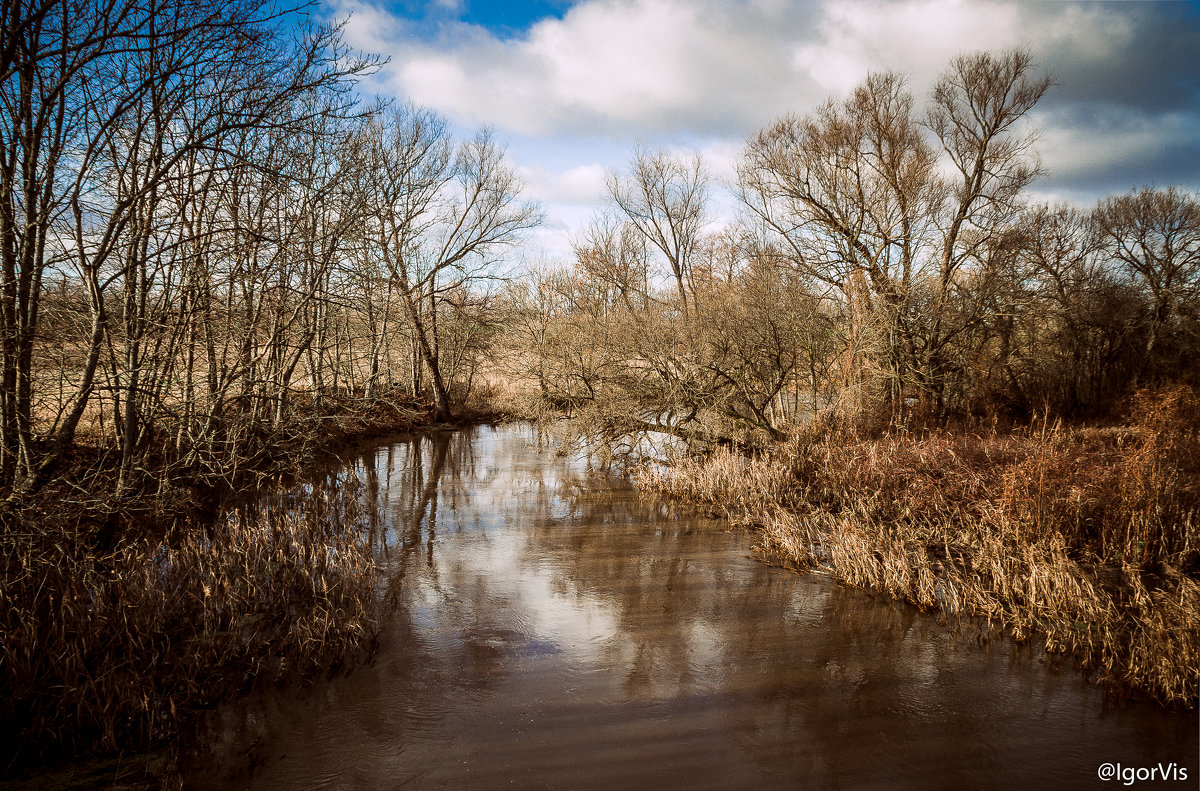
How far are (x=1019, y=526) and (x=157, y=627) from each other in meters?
9.48

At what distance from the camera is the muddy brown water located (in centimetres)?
422

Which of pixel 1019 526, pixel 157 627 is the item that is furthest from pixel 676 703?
pixel 1019 526

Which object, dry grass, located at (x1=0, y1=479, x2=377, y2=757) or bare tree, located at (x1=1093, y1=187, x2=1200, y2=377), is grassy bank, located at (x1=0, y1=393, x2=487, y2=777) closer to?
dry grass, located at (x1=0, y1=479, x2=377, y2=757)

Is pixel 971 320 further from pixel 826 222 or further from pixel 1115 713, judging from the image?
pixel 1115 713

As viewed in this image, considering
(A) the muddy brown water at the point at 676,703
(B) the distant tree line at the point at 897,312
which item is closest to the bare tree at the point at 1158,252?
(B) the distant tree line at the point at 897,312

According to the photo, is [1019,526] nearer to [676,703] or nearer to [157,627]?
[676,703]

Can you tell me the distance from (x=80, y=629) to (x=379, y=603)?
273cm

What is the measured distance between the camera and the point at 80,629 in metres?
4.91

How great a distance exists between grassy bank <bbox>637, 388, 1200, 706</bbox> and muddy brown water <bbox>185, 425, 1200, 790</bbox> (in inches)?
17.8

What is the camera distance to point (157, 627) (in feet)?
17.5

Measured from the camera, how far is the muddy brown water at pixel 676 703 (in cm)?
422

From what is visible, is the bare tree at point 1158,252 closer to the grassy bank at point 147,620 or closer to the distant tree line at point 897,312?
the distant tree line at point 897,312

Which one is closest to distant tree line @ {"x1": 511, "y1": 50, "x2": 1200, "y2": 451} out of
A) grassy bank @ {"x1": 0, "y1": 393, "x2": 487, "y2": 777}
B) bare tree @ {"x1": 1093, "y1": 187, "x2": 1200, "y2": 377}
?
bare tree @ {"x1": 1093, "y1": 187, "x2": 1200, "y2": 377}

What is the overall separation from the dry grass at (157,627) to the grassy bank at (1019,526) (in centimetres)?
604
